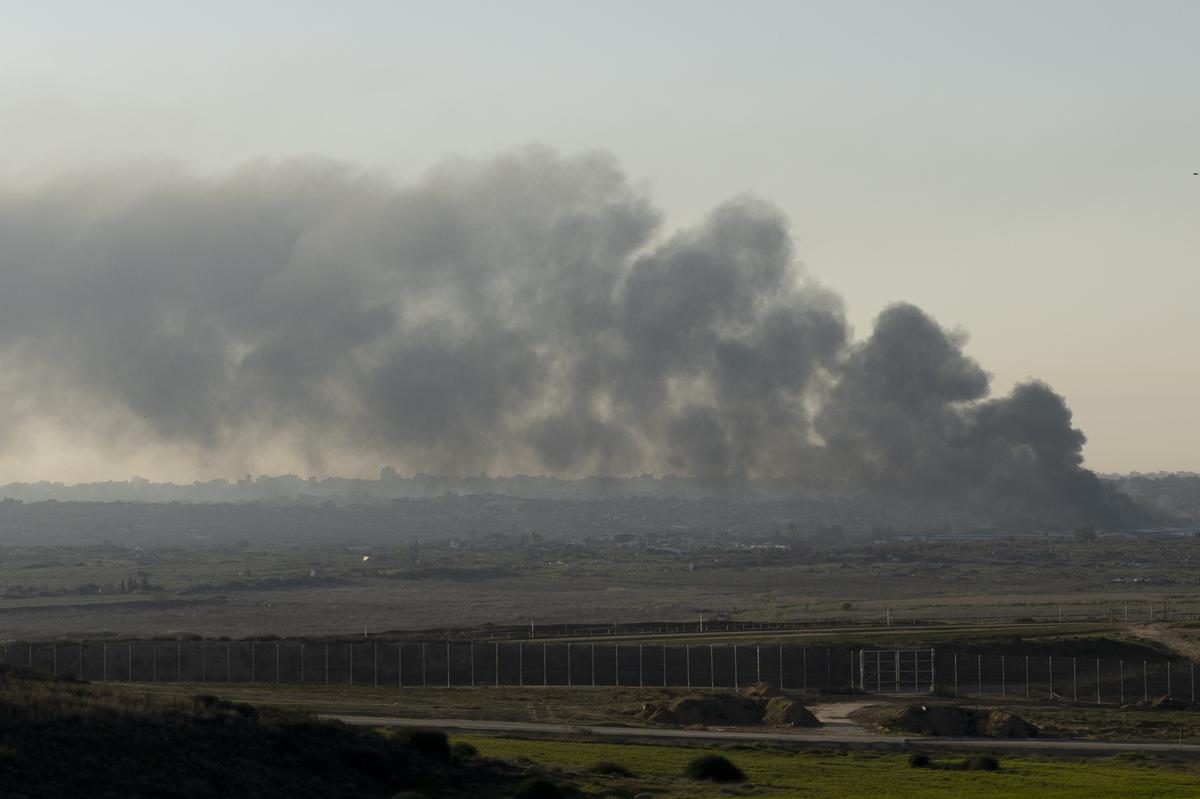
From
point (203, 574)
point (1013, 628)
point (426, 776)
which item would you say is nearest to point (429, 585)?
point (203, 574)

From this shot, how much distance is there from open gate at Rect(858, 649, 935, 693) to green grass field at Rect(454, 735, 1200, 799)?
24.4 metres

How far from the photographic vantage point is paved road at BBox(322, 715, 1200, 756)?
57188 millimetres

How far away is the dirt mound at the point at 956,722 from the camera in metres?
61.9

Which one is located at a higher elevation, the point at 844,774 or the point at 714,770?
the point at 714,770

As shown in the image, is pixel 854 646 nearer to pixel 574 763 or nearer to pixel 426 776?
pixel 574 763

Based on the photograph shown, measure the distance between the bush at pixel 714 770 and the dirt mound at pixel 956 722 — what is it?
16.8 m

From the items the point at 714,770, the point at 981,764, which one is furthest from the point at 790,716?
the point at 714,770

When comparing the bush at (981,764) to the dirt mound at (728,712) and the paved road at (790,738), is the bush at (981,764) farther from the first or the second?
the dirt mound at (728,712)

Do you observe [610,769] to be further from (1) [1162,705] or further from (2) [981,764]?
(1) [1162,705]

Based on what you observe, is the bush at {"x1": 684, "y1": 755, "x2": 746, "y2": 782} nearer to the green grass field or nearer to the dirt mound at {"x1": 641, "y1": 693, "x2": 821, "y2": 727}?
the green grass field

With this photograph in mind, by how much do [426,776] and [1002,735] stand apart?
26.2 metres

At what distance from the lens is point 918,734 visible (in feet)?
204

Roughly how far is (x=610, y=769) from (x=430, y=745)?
544 cm

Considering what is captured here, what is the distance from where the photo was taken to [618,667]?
82875mm
